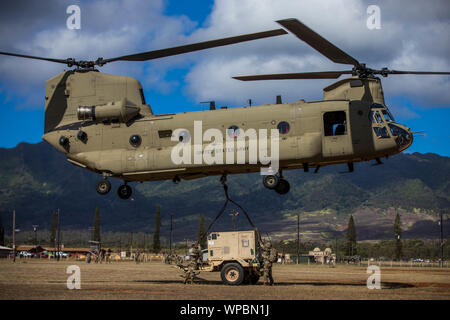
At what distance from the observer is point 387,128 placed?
2378 cm

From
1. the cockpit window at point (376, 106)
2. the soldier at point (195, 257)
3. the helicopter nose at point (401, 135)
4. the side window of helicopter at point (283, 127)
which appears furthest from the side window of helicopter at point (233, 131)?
the helicopter nose at point (401, 135)

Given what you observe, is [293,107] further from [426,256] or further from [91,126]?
[426,256]

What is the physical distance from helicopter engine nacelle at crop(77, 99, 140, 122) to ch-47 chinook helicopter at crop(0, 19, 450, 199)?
0.04 metres

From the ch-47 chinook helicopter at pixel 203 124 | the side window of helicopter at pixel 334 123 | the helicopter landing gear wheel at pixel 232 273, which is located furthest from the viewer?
the helicopter landing gear wheel at pixel 232 273

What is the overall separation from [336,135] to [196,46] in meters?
6.59

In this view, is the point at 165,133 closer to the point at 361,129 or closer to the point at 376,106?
the point at 361,129

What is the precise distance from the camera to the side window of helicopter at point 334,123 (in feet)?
79.0

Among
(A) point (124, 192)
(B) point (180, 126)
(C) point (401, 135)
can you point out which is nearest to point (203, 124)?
(B) point (180, 126)

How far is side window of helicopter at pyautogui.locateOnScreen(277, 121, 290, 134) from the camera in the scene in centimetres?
2436

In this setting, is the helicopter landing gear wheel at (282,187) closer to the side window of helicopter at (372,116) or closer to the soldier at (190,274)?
the side window of helicopter at (372,116)

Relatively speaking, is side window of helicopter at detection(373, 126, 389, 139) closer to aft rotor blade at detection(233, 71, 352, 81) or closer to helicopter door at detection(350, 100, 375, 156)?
helicopter door at detection(350, 100, 375, 156)

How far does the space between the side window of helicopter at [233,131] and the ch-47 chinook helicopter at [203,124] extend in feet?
0.20

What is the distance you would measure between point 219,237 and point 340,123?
772 centimetres

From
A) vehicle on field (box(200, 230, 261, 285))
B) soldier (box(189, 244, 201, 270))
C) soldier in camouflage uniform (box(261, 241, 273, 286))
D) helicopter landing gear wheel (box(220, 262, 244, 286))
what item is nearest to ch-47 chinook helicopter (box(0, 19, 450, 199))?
soldier in camouflage uniform (box(261, 241, 273, 286))
